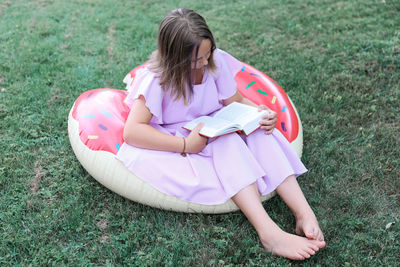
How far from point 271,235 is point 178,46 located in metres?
1.22

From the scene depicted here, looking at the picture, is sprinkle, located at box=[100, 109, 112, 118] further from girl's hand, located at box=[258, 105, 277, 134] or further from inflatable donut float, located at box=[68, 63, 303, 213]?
girl's hand, located at box=[258, 105, 277, 134]

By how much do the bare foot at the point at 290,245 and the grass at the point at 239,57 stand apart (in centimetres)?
5

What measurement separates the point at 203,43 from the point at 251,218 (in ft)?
3.52

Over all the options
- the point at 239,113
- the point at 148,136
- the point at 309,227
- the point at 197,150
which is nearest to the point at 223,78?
the point at 239,113

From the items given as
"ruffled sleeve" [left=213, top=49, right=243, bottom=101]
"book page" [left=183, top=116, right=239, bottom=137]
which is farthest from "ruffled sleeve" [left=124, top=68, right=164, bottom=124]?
"ruffled sleeve" [left=213, top=49, right=243, bottom=101]

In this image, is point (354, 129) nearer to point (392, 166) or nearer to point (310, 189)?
point (392, 166)

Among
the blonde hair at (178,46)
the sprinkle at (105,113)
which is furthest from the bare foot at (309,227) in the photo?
the sprinkle at (105,113)

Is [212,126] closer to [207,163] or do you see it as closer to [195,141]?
[195,141]

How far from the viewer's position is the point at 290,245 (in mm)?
2291

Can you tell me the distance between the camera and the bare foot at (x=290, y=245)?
88.7 inches

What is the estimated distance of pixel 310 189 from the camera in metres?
2.91

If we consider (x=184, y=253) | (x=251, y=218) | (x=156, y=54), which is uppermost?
(x=156, y=54)

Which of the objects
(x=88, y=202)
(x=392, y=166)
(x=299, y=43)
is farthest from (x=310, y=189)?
(x=299, y=43)

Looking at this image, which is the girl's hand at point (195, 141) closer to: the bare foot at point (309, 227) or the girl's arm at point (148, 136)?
the girl's arm at point (148, 136)
